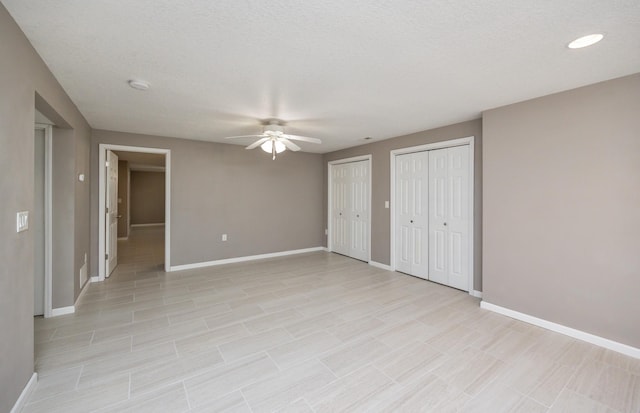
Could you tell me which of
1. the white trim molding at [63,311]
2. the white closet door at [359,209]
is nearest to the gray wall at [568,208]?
the white closet door at [359,209]

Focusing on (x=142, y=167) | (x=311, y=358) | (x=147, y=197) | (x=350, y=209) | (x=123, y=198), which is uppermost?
(x=142, y=167)

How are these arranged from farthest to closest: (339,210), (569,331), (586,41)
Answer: (339,210) → (569,331) → (586,41)

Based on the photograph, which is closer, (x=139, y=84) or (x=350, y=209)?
(x=139, y=84)

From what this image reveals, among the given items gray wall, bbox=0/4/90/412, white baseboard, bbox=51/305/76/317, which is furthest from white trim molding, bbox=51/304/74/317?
gray wall, bbox=0/4/90/412

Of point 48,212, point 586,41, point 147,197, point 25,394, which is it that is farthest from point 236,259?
point 147,197

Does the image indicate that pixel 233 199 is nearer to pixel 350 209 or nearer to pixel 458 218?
pixel 350 209

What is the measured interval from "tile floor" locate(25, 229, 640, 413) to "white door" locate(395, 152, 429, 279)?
92 centimetres

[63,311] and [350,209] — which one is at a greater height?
[350,209]

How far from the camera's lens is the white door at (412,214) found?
14.3 feet

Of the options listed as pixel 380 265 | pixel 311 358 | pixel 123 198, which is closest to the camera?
pixel 311 358

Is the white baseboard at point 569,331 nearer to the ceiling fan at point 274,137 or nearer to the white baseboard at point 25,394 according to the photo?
the ceiling fan at point 274,137

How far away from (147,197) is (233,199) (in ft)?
26.4

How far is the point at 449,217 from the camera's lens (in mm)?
3982

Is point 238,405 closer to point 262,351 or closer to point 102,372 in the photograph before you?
point 262,351
